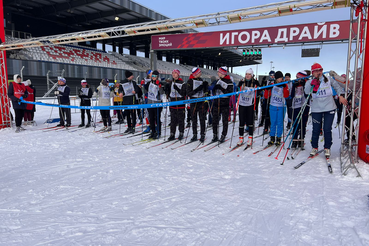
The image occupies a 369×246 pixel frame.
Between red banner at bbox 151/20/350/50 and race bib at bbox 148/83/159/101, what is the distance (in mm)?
12495

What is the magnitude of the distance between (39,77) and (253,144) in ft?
67.4

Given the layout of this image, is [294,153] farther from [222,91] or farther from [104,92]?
[104,92]

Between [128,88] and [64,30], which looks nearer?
[128,88]

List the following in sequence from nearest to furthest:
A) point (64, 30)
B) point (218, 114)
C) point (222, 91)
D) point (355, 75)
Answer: point (355, 75) → point (222, 91) → point (218, 114) → point (64, 30)

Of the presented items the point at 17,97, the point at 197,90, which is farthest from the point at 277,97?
the point at 17,97

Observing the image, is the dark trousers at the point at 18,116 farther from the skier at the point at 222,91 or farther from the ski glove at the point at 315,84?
the ski glove at the point at 315,84

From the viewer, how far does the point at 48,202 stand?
286 cm

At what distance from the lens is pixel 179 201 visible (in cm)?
286

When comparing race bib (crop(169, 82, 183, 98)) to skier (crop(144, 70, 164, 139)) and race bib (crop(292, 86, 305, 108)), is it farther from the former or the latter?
race bib (crop(292, 86, 305, 108))

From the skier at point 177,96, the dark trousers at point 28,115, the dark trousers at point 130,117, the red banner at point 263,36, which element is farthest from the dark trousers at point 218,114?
the red banner at point 263,36

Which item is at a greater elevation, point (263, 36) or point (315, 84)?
point (263, 36)

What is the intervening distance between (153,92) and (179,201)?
14.2ft

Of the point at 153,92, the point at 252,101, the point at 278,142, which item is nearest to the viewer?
the point at 252,101

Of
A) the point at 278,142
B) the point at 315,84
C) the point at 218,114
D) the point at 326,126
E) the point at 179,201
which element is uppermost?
the point at 315,84
